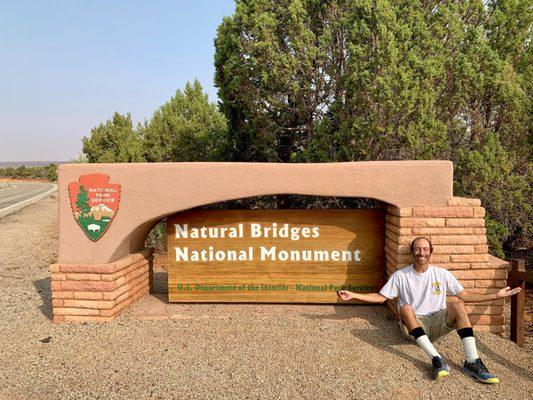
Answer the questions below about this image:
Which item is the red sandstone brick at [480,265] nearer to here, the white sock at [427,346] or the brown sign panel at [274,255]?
the brown sign panel at [274,255]

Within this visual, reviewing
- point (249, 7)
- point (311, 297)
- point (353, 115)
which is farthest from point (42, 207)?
point (311, 297)

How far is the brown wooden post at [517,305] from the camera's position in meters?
4.89

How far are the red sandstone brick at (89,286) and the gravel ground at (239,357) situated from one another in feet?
Answer: 1.49

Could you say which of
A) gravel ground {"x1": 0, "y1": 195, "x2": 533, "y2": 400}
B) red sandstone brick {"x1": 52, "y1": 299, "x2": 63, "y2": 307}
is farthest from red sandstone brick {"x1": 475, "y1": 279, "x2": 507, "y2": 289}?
red sandstone brick {"x1": 52, "y1": 299, "x2": 63, "y2": 307}

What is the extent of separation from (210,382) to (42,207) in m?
25.2

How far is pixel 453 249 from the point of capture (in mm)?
5152

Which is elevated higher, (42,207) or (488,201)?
(488,201)

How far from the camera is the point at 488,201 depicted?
29.3 ft

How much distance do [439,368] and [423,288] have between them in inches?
35.2

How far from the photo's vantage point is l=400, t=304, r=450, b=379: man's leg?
3.97 m

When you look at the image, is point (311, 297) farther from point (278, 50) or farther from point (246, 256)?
point (278, 50)

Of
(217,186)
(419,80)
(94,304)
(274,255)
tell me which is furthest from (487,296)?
(419,80)

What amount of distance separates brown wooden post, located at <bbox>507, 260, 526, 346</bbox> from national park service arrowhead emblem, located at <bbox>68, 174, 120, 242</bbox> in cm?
506

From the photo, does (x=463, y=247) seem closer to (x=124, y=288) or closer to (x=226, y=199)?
(x=226, y=199)
